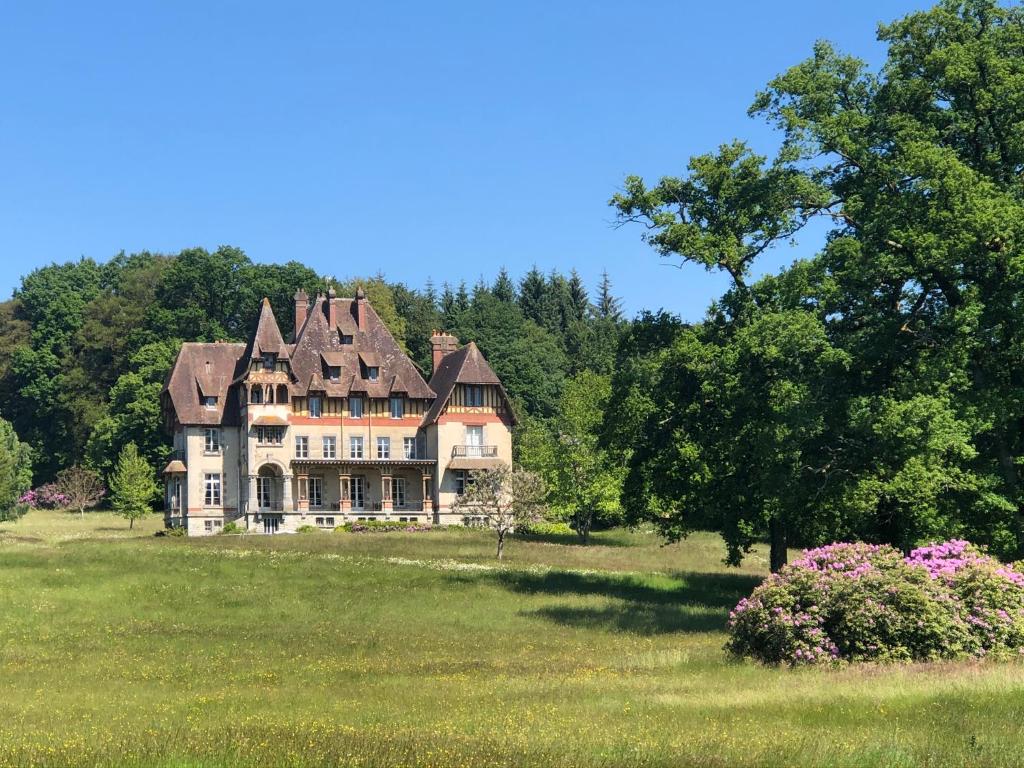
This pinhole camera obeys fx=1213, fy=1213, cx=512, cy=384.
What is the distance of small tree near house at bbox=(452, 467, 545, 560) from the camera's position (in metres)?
54.7

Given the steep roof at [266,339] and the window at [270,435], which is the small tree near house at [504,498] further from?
the steep roof at [266,339]

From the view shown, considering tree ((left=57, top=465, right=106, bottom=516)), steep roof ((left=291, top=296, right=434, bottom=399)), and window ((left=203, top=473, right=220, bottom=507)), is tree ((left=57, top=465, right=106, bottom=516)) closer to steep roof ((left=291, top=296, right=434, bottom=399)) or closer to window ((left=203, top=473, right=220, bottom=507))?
window ((left=203, top=473, right=220, bottom=507))

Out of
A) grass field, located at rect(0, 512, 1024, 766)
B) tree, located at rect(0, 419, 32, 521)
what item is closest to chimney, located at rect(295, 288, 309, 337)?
tree, located at rect(0, 419, 32, 521)

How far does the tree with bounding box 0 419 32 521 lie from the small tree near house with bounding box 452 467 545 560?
2919 centimetres

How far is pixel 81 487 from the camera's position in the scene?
91.0 m

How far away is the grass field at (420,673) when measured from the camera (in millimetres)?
15164

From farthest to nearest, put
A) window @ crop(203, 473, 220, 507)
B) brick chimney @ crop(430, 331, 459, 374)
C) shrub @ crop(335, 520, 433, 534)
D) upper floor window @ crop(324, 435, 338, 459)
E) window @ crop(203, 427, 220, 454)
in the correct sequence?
brick chimney @ crop(430, 331, 459, 374) → window @ crop(203, 427, 220, 454) → upper floor window @ crop(324, 435, 338, 459) → window @ crop(203, 473, 220, 507) → shrub @ crop(335, 520, 433, 534)

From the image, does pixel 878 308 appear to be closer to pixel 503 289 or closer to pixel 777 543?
pixel 777 543

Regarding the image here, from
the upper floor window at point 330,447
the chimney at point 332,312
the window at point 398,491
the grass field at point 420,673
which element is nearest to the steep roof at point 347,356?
the chimney at point 332,312

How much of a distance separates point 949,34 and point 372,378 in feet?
159

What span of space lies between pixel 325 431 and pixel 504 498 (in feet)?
71.3

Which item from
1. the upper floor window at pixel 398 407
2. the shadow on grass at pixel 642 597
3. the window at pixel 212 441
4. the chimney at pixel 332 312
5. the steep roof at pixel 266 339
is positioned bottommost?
the shadow on grass at pixel 642 597

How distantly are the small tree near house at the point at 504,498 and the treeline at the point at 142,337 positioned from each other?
142 ft

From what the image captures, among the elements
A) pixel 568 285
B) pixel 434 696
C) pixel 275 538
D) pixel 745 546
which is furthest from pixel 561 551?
pixel 568 285
